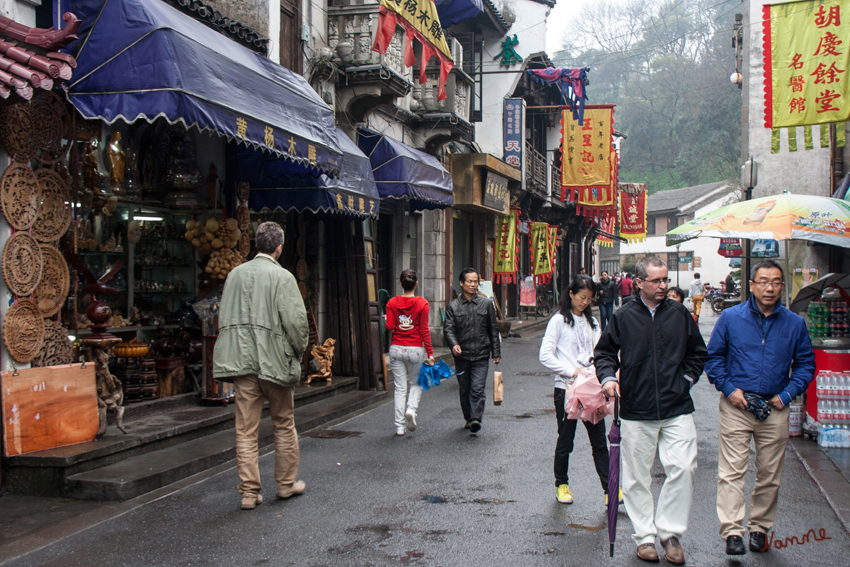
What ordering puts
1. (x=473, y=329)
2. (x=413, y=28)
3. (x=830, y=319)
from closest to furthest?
(x=830, y=319), (x=473, y=329), (x=413, y=28)

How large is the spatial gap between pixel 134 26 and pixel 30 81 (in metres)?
1.27

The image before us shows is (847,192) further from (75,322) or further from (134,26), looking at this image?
(75,322)

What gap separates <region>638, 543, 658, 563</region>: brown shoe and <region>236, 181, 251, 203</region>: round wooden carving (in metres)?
6.59

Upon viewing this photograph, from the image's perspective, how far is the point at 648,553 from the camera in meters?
4.24

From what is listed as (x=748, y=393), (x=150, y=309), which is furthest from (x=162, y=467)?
(x=748, y=393)

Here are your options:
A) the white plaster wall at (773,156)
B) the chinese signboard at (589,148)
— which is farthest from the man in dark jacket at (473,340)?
the chinese signboard at (589,148)

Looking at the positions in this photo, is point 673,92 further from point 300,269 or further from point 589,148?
point 300,269

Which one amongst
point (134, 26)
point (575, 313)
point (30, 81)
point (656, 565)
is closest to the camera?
point (656, 565)

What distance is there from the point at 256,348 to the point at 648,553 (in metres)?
3.10

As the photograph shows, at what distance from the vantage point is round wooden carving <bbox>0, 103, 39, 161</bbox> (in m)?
5.53

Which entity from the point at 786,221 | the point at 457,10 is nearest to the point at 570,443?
the point at 786,221

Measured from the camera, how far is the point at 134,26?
605 cm

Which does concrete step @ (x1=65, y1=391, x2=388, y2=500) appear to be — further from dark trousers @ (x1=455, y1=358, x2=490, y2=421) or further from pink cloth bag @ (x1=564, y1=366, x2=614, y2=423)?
pink cloth bag @ (x1=564, y1=366, x2=614, y2=423)

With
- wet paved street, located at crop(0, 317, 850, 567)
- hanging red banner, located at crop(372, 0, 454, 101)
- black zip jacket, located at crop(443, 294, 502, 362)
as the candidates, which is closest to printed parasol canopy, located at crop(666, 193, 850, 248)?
wet paved street, located at crop(0, 317, 850, 567)
